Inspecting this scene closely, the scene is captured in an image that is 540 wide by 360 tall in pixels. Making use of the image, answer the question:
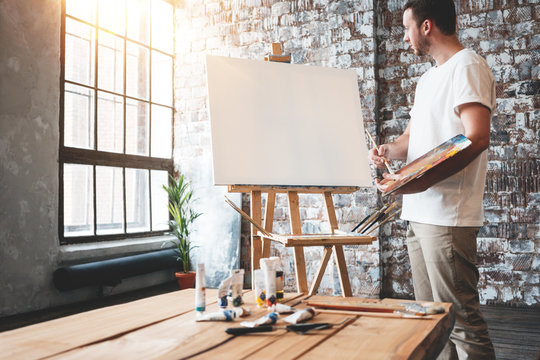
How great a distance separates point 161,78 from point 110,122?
0.90 m

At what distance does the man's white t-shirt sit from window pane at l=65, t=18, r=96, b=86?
334 centimetres

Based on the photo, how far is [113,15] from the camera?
15.1 feet

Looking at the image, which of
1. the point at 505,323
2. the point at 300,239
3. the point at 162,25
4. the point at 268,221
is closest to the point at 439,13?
the point at 300,239

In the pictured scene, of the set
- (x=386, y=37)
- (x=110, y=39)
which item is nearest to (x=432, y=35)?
(x=386, y=37)

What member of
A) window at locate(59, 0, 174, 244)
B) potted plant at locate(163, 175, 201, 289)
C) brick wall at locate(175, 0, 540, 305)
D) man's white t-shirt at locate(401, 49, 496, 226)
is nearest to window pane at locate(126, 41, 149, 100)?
window at locate(59, 0, 174, 244)

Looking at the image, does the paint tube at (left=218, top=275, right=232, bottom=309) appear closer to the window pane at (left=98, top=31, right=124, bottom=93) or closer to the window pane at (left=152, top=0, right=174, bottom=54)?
the window pane at (left=98, top=31, right=124, bottom=93)

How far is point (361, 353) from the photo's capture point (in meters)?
1.11

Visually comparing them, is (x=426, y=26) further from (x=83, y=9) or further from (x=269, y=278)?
(x=83, y=9)

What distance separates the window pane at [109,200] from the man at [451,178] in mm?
3238

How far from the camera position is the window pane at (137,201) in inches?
185

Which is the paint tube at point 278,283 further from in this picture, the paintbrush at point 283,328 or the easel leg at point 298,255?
the easel leg at point 298,255

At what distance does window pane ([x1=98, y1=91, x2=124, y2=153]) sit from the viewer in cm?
441

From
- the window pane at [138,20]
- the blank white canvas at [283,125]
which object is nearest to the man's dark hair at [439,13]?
the blank white canvas at [283,125]

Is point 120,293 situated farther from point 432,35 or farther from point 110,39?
point 432,35
